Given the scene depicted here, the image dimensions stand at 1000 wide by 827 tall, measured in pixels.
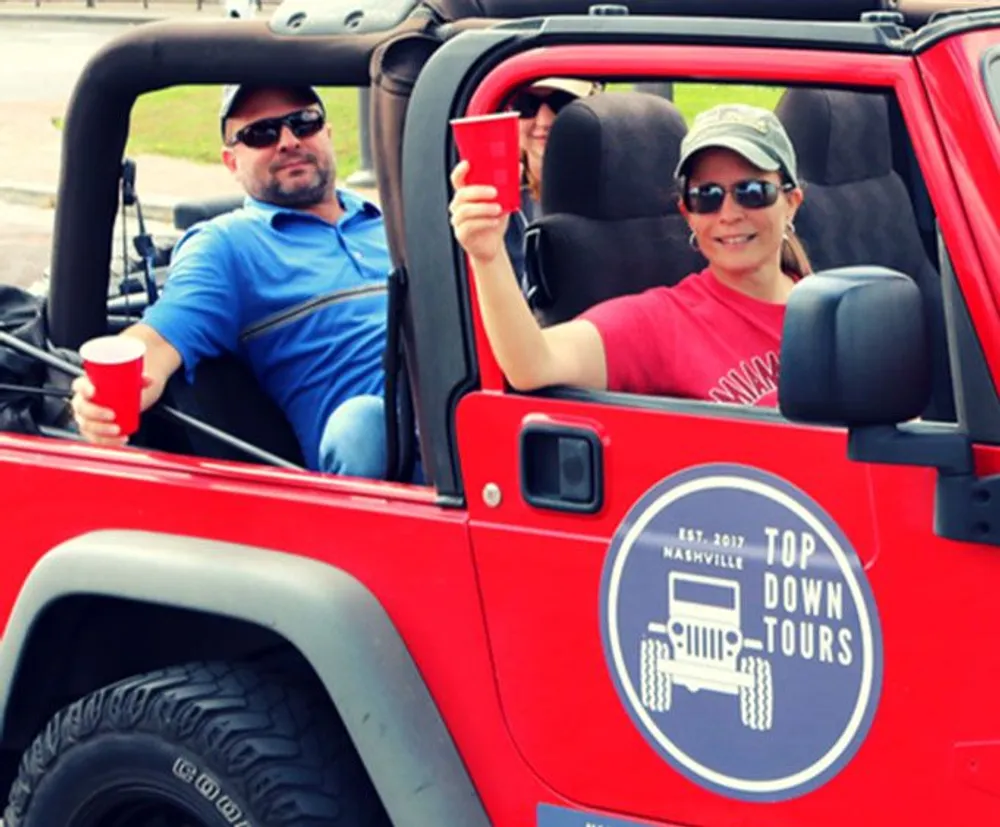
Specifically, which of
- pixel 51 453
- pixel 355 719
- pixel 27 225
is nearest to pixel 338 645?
pixel 355 719

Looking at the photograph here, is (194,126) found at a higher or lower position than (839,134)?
lower

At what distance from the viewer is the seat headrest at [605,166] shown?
3717mm

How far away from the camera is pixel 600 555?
327 centimetres

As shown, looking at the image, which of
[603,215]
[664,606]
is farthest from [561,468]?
[603,215]

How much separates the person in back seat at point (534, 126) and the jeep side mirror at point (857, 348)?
1.15m

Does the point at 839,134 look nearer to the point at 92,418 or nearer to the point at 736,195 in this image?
the point at 736,195

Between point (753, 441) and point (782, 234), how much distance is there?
540 millimetres

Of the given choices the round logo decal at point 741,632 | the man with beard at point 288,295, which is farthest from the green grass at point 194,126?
the round logo decal at point 741,632

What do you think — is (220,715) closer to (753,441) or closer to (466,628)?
(466,628)

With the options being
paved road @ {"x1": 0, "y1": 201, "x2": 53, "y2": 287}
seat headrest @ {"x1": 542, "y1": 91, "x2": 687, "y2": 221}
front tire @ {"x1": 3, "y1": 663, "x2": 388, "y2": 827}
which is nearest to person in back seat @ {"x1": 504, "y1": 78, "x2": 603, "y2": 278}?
seat headrest @ {"x1": 542, "y1": 91, "x2": 687, "y2": 221}

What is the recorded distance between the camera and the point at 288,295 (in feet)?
14.4

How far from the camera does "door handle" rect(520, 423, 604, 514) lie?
3260 mm

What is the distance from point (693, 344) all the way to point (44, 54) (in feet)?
79.9

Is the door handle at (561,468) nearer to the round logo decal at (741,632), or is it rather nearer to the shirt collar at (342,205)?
the round logo decal at (741,632)
